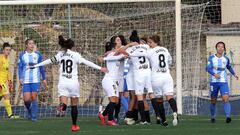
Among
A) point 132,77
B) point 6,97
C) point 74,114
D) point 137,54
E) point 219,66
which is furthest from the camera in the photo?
point 6,97

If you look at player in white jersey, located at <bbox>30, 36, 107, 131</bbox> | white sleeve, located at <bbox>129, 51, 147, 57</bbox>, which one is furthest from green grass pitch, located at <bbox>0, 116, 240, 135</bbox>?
white sleeve, located at <bbox>129, 51, 147, 57</bbox>

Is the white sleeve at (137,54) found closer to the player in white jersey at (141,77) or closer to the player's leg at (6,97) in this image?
the player in white jersey at (141,77)

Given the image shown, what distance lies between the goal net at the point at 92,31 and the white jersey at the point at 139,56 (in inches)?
221

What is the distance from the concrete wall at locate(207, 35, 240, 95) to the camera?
1078 inches

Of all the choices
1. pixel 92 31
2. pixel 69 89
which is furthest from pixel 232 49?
pixel 69 89

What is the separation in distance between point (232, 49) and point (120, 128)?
9.35m

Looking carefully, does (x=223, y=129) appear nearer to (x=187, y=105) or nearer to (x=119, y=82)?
(x=119, y=82)

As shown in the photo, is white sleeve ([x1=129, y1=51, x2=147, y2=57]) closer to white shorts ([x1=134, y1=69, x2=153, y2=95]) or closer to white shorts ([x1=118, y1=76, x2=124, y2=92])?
white shorts ([x1=134, y1=69, x2=153, y2=95])

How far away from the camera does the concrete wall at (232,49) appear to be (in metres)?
27.4

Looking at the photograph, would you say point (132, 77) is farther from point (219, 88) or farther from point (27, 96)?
point (27, 96)

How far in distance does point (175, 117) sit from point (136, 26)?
7101 millimetres

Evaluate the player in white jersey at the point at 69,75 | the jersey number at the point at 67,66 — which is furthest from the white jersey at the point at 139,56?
the jersey number at the point at 67,66

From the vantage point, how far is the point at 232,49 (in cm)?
2772

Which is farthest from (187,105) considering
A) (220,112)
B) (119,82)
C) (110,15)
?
(119,82)
